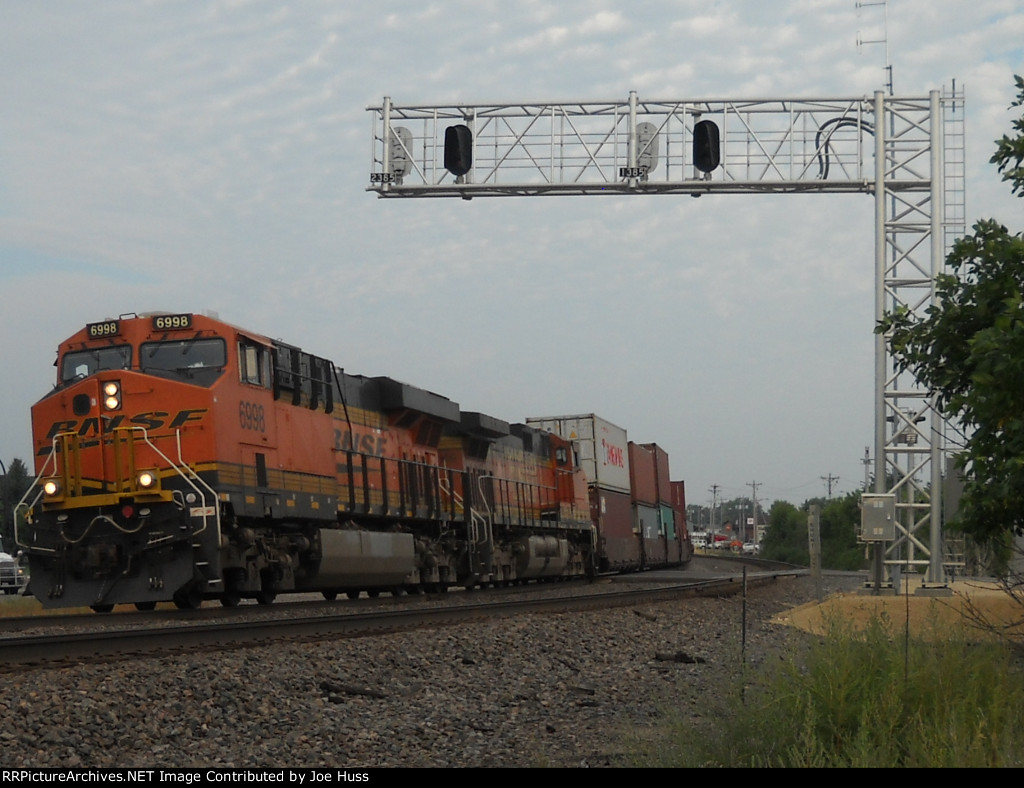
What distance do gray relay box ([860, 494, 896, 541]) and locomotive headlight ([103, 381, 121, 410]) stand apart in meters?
11.8

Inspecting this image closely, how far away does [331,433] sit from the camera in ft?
59.9

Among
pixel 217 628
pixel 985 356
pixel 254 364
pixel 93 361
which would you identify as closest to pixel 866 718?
pixel 985 356

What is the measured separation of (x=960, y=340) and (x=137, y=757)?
7722mm

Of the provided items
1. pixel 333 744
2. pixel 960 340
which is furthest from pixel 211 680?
pixel 960 340

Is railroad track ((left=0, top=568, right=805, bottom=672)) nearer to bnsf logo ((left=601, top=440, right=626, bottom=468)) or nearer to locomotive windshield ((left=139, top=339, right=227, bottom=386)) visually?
locomotive windshield ((left=139, top=339, right=227, bottom=386))

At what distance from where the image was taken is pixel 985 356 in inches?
318

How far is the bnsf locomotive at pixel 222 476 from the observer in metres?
14.2

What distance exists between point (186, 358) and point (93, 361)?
1224 millimetres

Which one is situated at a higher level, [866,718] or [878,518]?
[878,518]

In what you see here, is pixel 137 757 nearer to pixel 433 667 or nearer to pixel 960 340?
pixel 433 667

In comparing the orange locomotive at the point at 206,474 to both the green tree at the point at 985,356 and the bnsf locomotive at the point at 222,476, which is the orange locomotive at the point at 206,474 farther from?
the green tree at the point at 985,356

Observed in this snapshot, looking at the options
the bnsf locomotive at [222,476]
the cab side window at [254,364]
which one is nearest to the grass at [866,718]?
the bnsf locomotive at [222,476]

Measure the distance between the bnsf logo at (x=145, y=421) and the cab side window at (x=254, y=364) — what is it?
3.47 feet

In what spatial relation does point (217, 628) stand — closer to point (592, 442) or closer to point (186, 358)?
point (186, 358)
